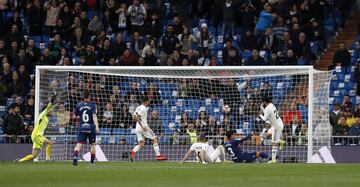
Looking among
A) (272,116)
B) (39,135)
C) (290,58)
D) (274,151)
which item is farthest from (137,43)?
(274,151)

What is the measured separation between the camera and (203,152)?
30047 millimetres

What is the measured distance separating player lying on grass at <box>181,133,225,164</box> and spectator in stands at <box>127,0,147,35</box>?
9.67m

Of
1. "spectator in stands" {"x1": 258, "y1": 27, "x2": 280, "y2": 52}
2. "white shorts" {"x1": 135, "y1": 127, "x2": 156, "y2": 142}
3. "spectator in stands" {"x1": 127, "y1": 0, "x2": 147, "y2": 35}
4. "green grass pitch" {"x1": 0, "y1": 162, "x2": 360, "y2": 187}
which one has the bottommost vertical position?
"green grass pitch" {"x1": 0, "y1": 162, "x2": 360, "y2": 187}

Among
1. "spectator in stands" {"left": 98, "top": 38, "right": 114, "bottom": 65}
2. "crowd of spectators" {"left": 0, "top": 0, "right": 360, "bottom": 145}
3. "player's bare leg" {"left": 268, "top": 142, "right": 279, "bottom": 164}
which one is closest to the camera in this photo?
"player's bare leg" {"left": 268, "top": 142, "right": 279, "bottom": 164}

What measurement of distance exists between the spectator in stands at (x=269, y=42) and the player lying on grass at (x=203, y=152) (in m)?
7.42

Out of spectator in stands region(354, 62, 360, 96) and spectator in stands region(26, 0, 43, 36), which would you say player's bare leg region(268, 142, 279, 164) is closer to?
spectator in stands region(354, 62, 360, 96)

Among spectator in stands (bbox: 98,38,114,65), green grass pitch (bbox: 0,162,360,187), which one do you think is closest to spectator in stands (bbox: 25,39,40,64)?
spectator in stands (bbox: 98,38,114,65)

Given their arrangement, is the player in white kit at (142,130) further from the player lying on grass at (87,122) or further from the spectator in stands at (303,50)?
the spectator in stands at (303,50)

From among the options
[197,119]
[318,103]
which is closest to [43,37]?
[197,119]

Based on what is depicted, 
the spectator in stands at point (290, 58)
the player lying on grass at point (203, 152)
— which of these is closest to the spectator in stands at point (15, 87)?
the player lying on grass at point (203, 152)

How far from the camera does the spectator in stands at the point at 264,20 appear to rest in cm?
3841

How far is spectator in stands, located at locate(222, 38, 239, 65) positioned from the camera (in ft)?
121

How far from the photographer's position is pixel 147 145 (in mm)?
33250

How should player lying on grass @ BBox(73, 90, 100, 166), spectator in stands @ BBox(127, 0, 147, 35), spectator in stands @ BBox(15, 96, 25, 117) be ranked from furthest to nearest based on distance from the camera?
spectator in stands @ BBox(127, 0, 147, 35) < spectator in stands @ BBox(15, 96, 25, 117) < player lying on grass @ BBox(73, 90, 100, 166)
